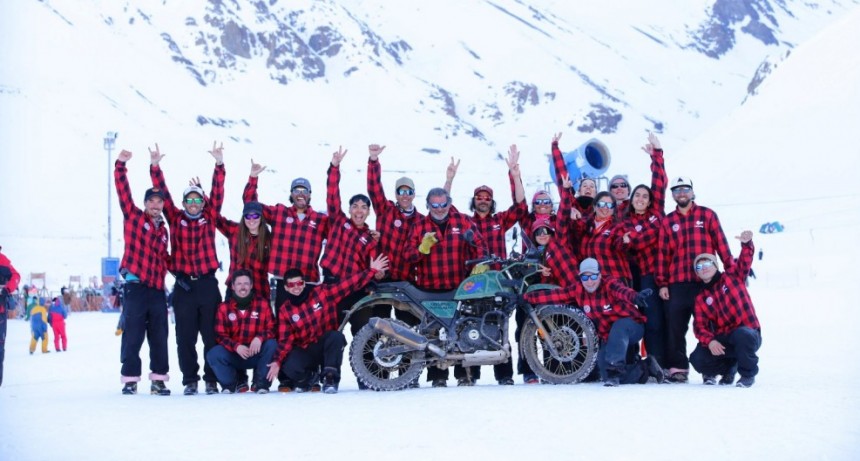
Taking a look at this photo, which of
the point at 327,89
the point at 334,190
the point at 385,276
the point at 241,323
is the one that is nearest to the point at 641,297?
the point at 385,276

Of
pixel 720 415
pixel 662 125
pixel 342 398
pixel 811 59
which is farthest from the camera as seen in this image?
pixel 662 125

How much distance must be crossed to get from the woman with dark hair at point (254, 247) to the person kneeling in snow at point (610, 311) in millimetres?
2222

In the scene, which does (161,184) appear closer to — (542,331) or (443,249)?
(443,249)

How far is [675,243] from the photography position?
26.2 feet

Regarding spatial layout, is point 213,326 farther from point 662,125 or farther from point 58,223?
point 662,125

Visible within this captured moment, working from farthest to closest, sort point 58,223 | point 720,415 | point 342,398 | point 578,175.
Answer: point 58,223
point 578,175
point 342,398
point 720,415

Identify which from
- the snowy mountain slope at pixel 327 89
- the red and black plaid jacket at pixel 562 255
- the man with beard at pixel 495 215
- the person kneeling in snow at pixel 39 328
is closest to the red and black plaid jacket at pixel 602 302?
the red and black plaid jacket at pixel 562 255

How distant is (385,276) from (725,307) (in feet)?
9.21

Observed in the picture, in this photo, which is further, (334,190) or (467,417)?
(334,190)

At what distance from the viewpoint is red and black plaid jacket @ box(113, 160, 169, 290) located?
25.4 ft

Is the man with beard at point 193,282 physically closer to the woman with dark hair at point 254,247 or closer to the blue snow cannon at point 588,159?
the woman with dark hair at point 254,247

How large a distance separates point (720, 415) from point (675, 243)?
247cm

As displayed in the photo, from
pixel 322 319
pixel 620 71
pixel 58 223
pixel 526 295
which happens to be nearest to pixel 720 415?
pixel 526 295

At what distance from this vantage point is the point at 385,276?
842 cm
